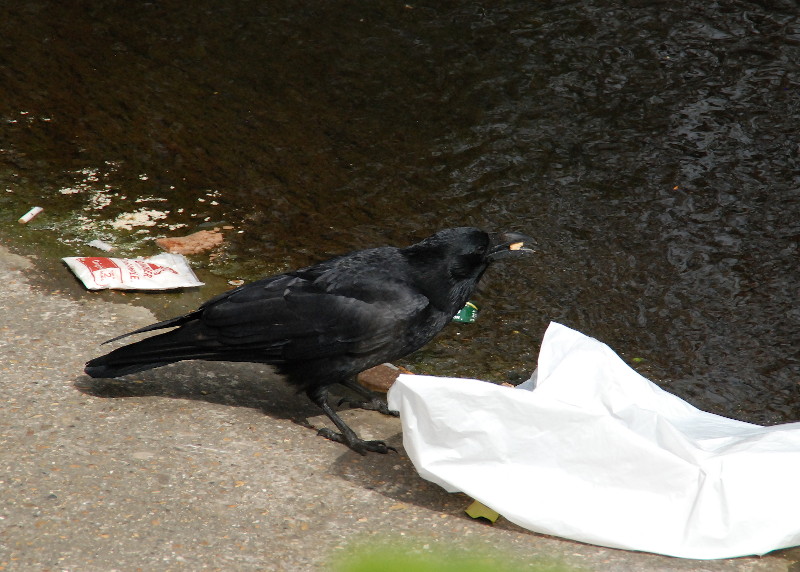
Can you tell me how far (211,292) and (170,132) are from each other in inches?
70.3

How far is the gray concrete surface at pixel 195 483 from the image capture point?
108 inches

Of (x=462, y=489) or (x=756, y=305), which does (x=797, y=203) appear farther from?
(x=462, y=489)

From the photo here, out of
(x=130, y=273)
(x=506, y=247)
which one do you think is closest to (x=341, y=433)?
(x=506, y=247)

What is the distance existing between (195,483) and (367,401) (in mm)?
1088

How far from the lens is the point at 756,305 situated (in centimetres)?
454

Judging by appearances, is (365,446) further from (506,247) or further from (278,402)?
(506,247)

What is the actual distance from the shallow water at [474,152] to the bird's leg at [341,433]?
0.62m

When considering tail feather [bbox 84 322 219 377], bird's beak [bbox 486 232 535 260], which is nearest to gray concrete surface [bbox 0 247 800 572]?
tail feather [bbox 84 322 219 377]

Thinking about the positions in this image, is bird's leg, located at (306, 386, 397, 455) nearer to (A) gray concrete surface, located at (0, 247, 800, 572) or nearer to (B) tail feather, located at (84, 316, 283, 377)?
(A) gray concrete surface, located at (0, 247, 800, 572)

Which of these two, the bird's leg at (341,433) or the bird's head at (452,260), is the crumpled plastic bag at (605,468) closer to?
the bird's leg at (341,433)

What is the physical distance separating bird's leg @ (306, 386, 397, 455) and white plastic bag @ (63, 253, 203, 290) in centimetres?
105

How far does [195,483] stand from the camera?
10.1 ft

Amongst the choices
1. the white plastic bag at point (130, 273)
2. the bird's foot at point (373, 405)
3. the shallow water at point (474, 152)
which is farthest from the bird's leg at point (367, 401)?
the white plastic bag at point (130, 273)

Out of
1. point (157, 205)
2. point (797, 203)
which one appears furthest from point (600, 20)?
point (157, 205)
